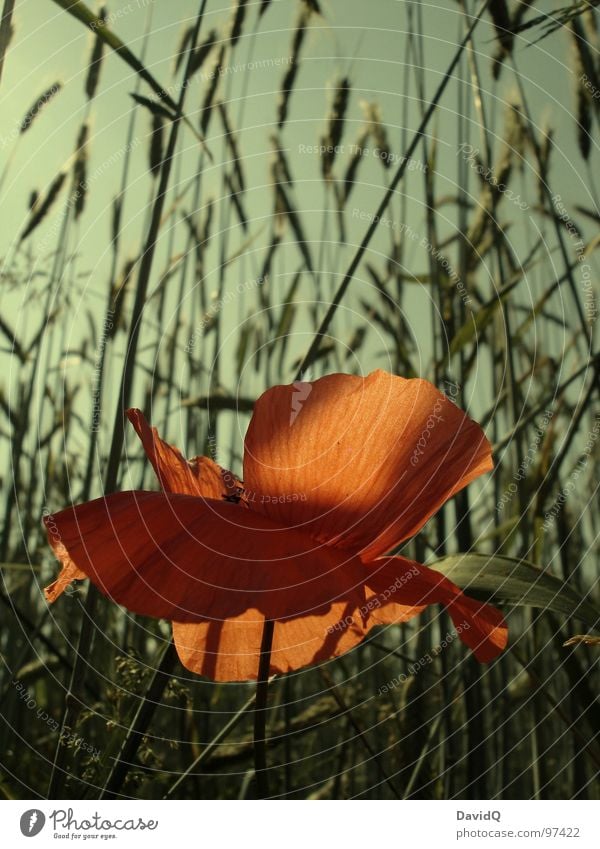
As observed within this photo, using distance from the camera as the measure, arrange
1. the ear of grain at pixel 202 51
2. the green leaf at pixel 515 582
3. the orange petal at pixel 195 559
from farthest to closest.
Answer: the ear of grain at pixel 202 51 → the green leaf at pixel 515 582 → the orange petal at pixel 195 559

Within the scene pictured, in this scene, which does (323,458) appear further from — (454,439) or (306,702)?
(306,702)

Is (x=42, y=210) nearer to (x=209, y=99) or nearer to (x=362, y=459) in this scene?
(x=209, y=99)

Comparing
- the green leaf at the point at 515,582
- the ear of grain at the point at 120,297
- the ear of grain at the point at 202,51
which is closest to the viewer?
the green leaf at the point at 515,582

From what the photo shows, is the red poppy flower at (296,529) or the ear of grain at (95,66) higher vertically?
the ear of grain at (95,66)

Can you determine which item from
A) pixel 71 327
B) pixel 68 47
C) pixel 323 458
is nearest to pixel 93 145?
pixel 68 47
